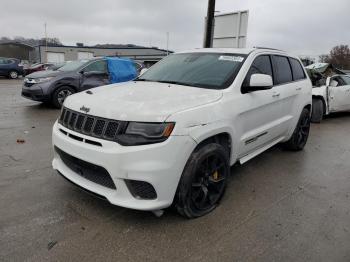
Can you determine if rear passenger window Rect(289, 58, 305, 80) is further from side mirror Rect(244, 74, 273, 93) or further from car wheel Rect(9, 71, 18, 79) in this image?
car wheel Rect(9, 71, 18, 79)

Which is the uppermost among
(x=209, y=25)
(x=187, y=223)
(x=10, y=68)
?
(x=209, y=25)

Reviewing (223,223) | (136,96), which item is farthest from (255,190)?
(136,96)

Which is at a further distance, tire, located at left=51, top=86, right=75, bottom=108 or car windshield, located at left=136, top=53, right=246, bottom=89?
tire, located at left=51, top=86, right=75, bottom=108

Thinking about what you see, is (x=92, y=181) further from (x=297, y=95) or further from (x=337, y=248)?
(x=297, y=95)

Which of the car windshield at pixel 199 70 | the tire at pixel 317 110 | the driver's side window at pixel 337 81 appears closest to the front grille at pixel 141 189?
the car windshield at pixel 199 70

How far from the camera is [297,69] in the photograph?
5535 mm

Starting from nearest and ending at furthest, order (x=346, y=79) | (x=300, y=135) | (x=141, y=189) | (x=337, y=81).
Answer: (x=141, y=189) < (x=300, y=135) < (x=337, y=81) < (x=346, y=79)

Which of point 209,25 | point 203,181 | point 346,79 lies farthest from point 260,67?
point 346,79

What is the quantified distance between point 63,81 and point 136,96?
684cm

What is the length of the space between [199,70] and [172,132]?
1572 mm

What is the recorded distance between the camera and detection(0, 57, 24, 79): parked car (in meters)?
23.2

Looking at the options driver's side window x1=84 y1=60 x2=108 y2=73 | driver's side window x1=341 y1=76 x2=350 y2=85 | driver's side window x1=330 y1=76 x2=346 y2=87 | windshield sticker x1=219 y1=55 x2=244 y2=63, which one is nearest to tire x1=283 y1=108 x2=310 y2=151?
windshield sticker x1=219 y1=55 x2=244 y2=63

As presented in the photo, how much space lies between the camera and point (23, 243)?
2.77 m

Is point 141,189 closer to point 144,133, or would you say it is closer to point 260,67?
point 144,133
